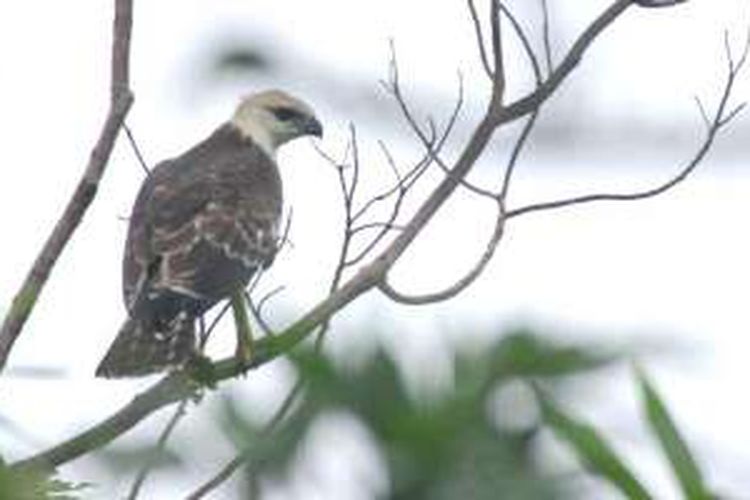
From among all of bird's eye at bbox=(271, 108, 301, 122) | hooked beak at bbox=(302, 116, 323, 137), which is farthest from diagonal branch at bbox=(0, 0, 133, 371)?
bird's eye at bbox=(271, 108, 301, 122)

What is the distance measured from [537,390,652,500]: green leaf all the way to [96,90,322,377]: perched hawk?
3864mm

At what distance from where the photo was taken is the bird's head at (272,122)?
8477 millimetres

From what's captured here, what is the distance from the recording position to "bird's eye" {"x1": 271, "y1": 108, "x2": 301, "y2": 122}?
8677 millimetres

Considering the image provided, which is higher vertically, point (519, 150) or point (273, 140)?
point (273, 140)

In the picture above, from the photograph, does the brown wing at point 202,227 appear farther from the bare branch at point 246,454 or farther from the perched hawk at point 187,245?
the bare branch at point 246,454

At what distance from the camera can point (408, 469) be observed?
1.39 metres

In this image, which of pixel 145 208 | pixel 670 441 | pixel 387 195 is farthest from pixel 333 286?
pixel 670 441

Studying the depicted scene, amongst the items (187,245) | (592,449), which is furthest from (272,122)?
(592,449)

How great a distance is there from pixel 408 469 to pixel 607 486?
0.23 metres

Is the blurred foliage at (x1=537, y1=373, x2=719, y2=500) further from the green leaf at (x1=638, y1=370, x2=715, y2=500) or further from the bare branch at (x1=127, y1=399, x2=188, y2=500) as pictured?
the bare branch at (x1=127, y1=399, x2=188, y2=500)

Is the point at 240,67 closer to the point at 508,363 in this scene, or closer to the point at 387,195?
the point at 508,363

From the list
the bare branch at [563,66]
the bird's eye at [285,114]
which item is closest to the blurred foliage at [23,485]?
the bare branch at [563,66]

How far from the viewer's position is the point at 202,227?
6.73 m

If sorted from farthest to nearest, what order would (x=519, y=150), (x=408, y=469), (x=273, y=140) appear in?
1. (x=273, y=140)
2. (x=519, y=150)
3. (x=408, y=469)
